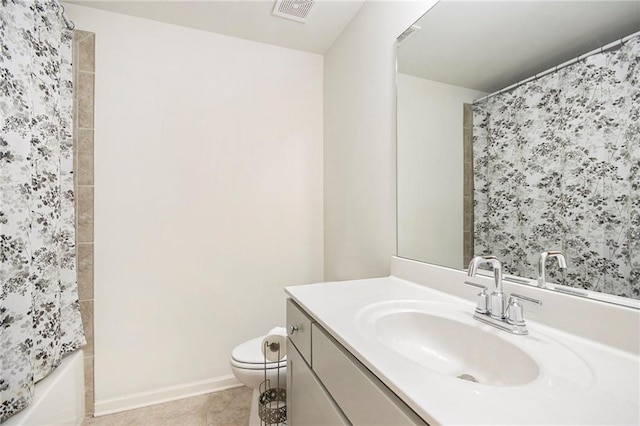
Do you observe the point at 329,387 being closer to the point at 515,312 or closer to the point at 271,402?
the point at 515,312

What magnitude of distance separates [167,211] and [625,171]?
200 cm

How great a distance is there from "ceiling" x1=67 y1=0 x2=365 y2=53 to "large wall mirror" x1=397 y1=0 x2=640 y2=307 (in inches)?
25.0

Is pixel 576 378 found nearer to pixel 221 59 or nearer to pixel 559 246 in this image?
pixel 559 246

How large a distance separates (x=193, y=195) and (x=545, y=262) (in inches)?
70.3

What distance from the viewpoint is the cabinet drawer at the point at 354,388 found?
551 mm

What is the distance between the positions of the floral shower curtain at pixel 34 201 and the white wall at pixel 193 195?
17cm

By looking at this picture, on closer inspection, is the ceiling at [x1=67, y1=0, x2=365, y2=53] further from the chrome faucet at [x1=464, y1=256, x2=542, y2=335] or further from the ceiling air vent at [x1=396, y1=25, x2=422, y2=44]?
the chrome faucet at [x1=464, y1=256, x2=542, y2=335]

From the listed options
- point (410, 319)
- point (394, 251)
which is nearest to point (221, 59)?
point (394, 251)

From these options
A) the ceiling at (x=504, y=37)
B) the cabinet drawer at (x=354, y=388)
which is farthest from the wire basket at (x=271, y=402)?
the ceiling at (x=504, y=37)

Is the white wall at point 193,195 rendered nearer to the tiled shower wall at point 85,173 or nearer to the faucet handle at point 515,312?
the tiled shower wall at point 85,173

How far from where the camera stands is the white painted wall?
1139 millimetres

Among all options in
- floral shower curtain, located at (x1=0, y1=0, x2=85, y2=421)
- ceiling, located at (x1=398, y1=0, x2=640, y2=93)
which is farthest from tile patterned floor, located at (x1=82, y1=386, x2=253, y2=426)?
ceiling, located at (x1=398, y1=0, x2=640, y2=93)

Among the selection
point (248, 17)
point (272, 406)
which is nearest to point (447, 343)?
point (272, 406)

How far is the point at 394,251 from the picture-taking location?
1.46m
